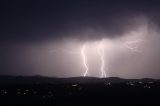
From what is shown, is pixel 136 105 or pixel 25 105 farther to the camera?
pixel 25 105

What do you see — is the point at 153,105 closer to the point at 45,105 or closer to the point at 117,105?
the point at 117,105

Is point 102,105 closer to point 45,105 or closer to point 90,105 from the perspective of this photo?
point 90,105

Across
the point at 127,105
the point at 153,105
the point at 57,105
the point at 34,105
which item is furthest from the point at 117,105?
the point at 34,105

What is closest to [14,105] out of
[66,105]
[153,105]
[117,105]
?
[66,105]

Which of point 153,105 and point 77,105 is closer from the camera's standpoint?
point 153,105

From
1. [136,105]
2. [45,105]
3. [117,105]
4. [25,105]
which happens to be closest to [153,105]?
[136,105]

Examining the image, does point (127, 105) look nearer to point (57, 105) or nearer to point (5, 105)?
point (57, 105)

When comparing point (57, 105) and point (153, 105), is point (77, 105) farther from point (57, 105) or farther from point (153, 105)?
point (153, 105)

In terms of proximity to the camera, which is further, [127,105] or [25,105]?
[25,105]
